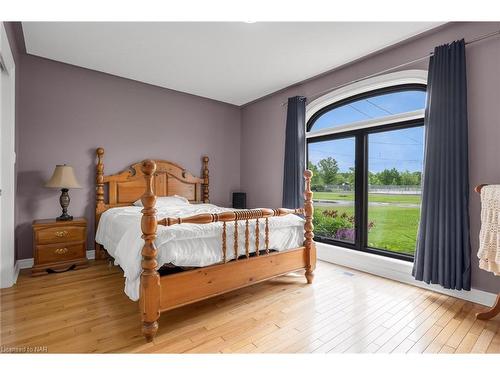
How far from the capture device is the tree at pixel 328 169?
12.8 ft

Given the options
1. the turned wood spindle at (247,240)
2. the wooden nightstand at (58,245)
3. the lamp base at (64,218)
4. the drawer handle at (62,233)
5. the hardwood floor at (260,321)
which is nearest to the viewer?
the hardwood floor at (260,321)

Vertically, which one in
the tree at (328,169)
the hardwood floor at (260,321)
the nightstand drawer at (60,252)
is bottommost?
the hardwood floor at (260,321)

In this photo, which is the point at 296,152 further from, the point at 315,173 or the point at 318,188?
the point at 318,188

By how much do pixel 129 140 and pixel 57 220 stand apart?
4.70 ft

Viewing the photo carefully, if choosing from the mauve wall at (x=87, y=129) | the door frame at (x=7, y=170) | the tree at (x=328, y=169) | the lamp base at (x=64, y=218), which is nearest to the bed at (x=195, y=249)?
the lamp base at (x=64, y=218)

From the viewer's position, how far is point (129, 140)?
3.94 m

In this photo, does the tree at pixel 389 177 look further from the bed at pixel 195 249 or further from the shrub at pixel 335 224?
the bed at pixel 195 249

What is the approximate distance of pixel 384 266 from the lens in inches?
120

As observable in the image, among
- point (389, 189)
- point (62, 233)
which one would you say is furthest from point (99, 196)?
point (389, 189)

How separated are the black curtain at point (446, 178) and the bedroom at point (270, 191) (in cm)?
1

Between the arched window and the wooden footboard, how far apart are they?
1067mm

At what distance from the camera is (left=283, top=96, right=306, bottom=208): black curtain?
3.93 metres

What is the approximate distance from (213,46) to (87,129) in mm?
2092
